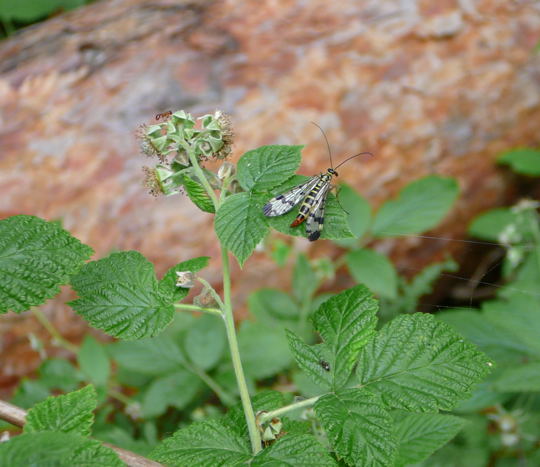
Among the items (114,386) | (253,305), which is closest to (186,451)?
(253,305)

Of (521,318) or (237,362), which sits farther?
(521,318)

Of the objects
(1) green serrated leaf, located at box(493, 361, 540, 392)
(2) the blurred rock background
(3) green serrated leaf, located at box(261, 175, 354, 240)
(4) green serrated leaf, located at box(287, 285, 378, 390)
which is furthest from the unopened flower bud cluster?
(2) the blurred rock background

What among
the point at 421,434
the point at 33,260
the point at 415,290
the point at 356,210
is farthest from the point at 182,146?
the point at 415,290

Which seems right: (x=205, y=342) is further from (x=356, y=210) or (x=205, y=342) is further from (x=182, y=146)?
(x=182, y=146)

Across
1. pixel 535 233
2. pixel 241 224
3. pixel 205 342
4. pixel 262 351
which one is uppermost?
pixel 241 224

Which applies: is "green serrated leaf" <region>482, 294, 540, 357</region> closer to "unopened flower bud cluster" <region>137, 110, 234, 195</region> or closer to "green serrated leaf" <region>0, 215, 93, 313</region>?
"unopened flower bud cluster" <region>137, 110, 234, 195</region>

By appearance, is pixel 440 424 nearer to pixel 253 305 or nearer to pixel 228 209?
pixel 228 209

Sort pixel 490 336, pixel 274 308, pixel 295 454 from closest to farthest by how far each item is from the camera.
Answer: pixel 295 454 < pixel 490 336 < pixel 274 308
